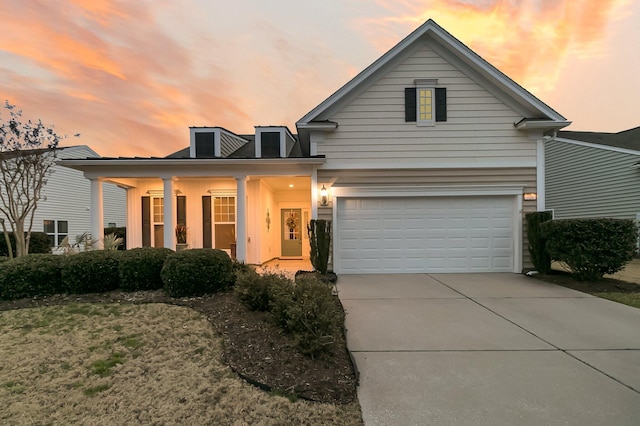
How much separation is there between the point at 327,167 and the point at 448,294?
14.9ft

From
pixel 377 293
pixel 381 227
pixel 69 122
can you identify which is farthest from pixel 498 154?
pixel 69 122

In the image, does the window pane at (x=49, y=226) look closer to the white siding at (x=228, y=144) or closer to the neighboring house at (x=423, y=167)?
the neighboring house at (x=423, y=167)

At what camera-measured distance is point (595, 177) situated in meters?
14.6

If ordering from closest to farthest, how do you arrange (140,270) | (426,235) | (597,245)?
1. (140,270)
2. (597,245)
3. (426,235)

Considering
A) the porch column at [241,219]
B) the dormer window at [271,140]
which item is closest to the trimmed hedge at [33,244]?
the porch column at [241,219]

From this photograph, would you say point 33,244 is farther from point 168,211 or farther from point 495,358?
point 495,358

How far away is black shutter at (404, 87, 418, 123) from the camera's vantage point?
29.5 feet

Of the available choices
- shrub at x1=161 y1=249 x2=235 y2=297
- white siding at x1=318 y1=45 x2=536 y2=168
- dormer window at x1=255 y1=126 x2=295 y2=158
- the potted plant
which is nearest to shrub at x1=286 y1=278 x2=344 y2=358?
shrub at x1=161 y1=249 x2=235 y2=297

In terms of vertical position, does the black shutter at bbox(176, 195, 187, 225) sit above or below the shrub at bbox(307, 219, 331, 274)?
above

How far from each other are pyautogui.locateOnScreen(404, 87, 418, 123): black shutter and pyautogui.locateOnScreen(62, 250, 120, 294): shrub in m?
7.95

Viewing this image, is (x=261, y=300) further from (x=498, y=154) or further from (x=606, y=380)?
(x=498, y=154)

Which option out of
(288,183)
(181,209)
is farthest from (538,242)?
(181,209)

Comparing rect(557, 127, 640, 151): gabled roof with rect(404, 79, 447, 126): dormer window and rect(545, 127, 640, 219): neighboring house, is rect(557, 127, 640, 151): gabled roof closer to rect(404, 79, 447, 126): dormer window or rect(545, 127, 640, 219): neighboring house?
rect(545, 127, 640, 219): neighboring house

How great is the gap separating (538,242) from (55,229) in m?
20.6
